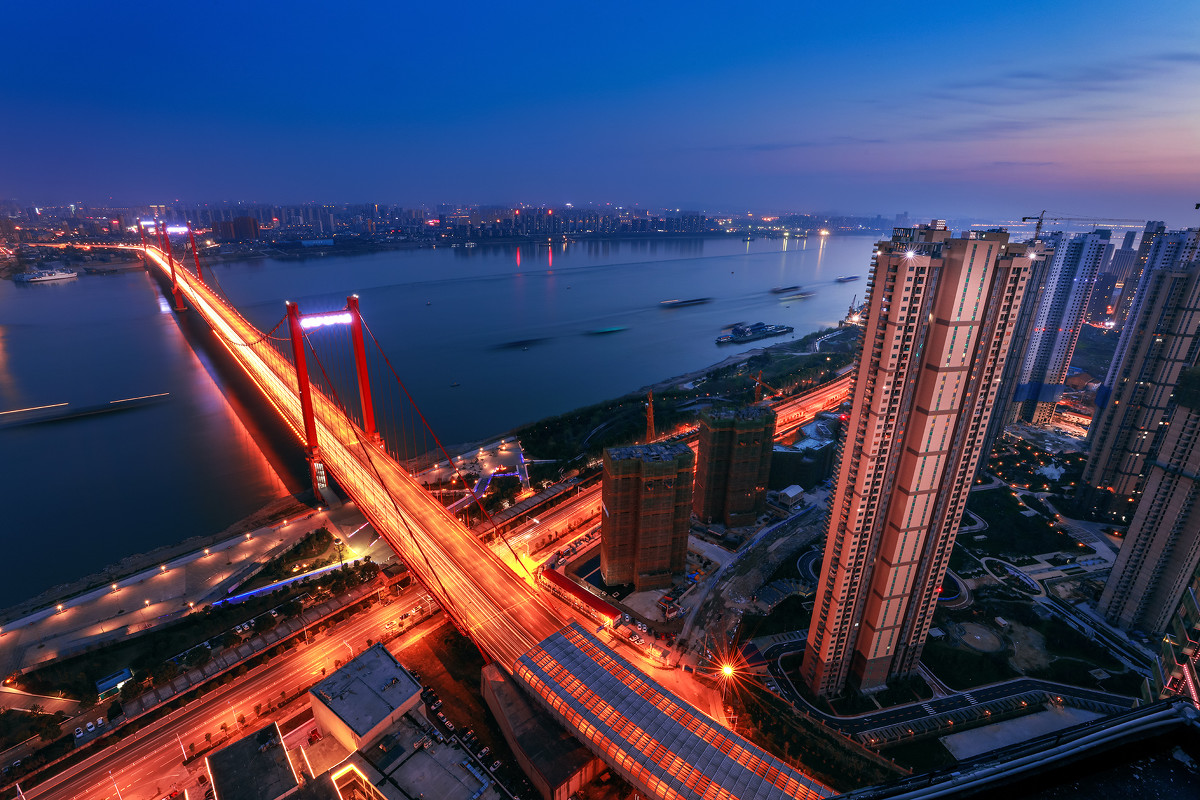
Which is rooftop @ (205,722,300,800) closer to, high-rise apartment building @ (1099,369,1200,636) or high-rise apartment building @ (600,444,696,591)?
high-rise apartment building @ (600,444,696,591)

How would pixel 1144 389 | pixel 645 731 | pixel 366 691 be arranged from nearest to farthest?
pixel 645 731 < pixel 366 691 < pixel 1144 389

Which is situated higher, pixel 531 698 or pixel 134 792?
pixel 531 698

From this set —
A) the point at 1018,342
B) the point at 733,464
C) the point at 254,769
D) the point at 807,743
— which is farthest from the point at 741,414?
the point at 254,769

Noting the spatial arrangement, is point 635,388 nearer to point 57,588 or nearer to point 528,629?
point 528,629

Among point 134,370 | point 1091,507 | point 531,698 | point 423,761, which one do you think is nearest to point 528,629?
point 531,698

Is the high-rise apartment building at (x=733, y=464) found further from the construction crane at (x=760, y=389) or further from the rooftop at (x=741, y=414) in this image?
the construction crane at (x=760, y=389)

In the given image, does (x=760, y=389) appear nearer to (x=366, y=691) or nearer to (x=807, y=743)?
(x=807, y=743)

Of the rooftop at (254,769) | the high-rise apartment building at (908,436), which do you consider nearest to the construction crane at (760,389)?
the high-rise apartment building at (908,436)

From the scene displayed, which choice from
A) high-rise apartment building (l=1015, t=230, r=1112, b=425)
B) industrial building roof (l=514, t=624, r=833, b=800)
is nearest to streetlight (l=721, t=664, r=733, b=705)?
industrial building roof (l=514, t=624, r=833, b=800)
